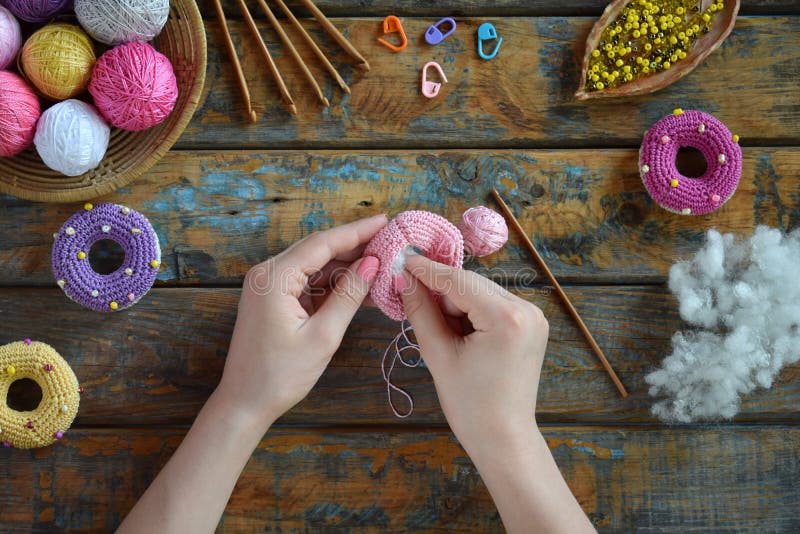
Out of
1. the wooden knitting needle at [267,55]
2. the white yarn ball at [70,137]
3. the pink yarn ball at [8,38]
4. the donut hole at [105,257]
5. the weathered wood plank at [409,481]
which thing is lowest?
the weathered wood plank at [409,481]

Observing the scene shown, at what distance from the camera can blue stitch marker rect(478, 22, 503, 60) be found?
1149 mm

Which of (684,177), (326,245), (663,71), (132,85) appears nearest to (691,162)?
(684,177)

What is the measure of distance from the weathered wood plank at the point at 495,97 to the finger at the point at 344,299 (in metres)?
0.27

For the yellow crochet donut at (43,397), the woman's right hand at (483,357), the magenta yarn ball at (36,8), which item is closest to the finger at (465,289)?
the woman's right hand at (483,357)

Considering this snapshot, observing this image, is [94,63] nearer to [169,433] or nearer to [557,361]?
[169,433]

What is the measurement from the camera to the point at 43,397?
1.09m

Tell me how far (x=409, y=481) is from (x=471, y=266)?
40 cm

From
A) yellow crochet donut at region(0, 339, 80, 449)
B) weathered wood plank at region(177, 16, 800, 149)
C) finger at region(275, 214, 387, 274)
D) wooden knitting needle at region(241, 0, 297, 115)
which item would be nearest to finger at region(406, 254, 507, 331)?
finger at region(275, 214, 387, 274)

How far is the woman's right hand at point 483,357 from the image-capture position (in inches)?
36.4

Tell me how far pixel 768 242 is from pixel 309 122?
0.86 meters

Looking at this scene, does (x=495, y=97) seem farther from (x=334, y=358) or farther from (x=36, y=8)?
(x=36, y=8)

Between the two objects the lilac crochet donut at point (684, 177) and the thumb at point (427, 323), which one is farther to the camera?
the lilac crochet donut at point (684, 177)

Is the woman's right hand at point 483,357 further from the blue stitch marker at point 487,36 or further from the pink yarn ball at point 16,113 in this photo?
the pink yarn ball at point 16,113

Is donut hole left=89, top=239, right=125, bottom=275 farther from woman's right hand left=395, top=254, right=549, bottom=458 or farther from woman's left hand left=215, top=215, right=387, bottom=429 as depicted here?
woman's right hand left=395, top=254, right=549, bottom=458
